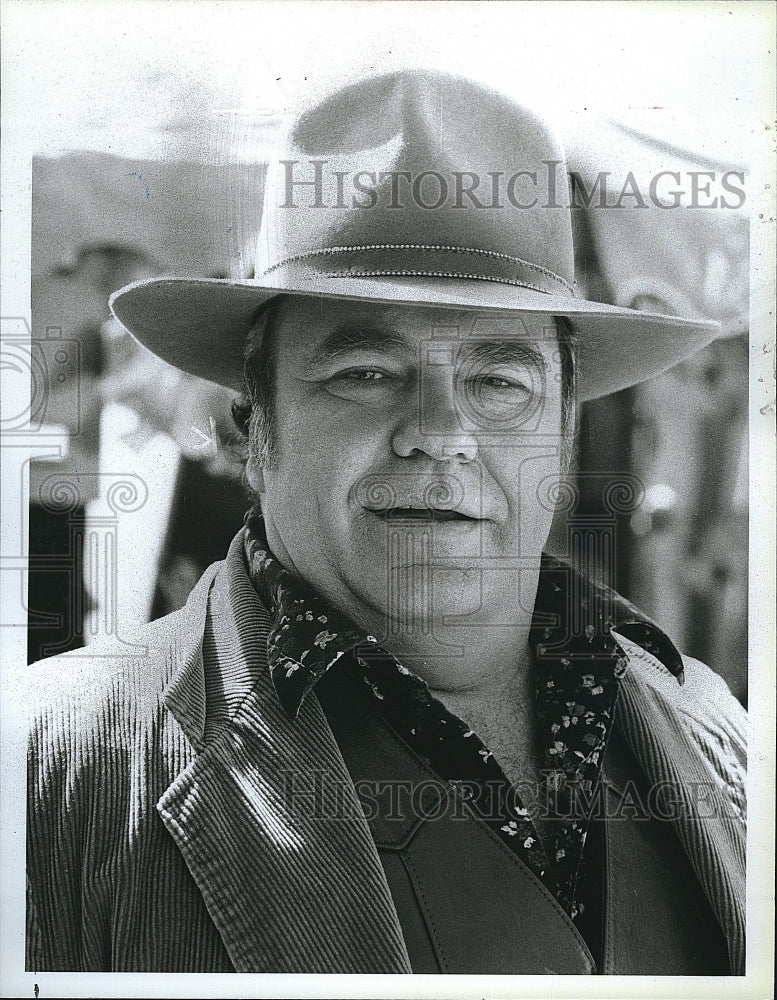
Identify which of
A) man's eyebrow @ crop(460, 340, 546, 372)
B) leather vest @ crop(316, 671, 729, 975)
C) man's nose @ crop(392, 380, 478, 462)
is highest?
man's eyebrow @ crop(460, 340, 546, 372)

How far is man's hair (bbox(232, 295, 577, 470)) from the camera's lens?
7.56 ft

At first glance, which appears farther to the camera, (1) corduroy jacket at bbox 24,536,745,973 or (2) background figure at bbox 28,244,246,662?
(2) background figure at bbox 28,244,246,662

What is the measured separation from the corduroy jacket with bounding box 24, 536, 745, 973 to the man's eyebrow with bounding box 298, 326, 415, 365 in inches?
17.7

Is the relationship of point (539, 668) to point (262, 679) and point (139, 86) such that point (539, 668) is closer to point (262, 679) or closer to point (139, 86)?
point (262, 679)

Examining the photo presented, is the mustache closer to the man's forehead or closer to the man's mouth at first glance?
the man's mouth

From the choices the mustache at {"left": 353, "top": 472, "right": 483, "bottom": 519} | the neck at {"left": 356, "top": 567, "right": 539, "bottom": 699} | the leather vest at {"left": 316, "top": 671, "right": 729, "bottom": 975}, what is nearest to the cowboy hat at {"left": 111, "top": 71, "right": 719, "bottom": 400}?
the mustache at {"left": 353, "top": 472, "right": 483, "bottom": 519}

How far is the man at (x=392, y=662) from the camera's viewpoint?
7.32ft

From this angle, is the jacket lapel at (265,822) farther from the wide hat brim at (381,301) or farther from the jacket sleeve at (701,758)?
the jacket sleeve at (701,758)

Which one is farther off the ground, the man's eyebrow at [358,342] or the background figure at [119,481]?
the man's eyebrow at [358,342]

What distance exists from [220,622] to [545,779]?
0.77 m

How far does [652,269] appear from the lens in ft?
7.87

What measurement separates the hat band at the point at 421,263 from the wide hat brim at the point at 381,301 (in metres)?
0.02

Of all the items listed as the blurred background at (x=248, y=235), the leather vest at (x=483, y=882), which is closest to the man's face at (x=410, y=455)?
the blurred background at (x=248, y=235)

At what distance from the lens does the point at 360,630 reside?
2.30 m
